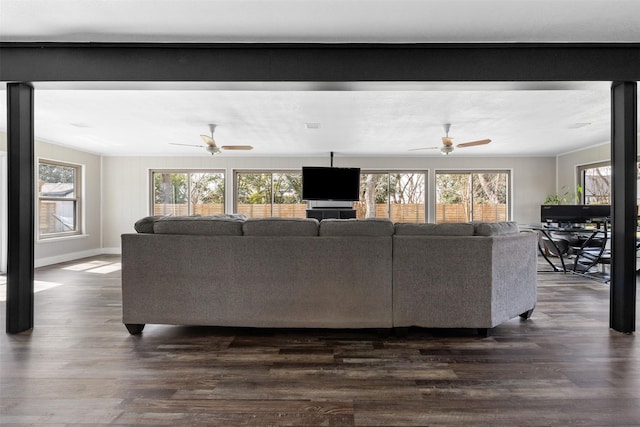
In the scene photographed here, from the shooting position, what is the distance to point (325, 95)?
153 inches

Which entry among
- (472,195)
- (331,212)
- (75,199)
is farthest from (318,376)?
(75,199)

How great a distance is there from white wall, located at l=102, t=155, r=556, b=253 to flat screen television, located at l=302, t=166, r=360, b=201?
0.60 m

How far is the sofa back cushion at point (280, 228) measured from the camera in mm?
2729

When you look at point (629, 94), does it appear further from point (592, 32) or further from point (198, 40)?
point (198, 40)

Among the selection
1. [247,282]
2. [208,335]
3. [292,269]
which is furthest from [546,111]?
[208,335]

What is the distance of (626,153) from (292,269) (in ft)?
9.16

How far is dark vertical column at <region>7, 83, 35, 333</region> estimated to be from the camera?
9.17 ft

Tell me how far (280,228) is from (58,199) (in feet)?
20.2

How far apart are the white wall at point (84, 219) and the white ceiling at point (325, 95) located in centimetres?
26

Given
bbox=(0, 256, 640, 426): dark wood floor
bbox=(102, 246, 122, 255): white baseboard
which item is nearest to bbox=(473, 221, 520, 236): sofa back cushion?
bbox=(0, 256, 640, 426): dark wood floor

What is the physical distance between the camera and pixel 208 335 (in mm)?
2740

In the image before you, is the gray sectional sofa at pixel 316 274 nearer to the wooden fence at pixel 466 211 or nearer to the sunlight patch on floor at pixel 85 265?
the sunlight patch on floor at pixel 85 265

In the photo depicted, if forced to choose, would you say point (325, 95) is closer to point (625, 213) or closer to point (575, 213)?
point (625, 213)

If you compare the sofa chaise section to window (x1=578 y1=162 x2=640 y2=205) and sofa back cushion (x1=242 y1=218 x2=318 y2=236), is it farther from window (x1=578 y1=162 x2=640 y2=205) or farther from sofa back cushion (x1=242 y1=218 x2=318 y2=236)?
window (x1=578 y1=162 x2=640 y2=205)
